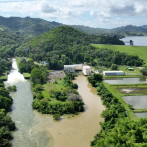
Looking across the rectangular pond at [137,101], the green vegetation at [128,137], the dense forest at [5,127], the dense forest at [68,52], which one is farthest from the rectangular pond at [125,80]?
the green vegetation at [128,137]

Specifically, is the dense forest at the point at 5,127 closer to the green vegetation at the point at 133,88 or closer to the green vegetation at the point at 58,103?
the green vegetation at the point at 58,103

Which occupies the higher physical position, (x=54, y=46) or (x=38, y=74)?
(x=54, y=46)

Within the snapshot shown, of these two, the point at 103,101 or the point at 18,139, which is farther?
the point at 103,101

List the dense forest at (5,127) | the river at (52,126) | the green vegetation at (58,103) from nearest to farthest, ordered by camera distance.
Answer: the dense forest at (5,127)
the river at (52,126)
the green vegetation at (58,103)

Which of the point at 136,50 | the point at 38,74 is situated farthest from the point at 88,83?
the point at 136,50

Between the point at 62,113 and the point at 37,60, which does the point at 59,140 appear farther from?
the point at 37,60

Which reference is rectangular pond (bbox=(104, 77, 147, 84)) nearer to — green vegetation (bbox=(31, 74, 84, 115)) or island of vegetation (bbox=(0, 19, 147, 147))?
island of vegetation (bbox=(0, 19, 147, 147))

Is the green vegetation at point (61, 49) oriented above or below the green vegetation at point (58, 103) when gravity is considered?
above
